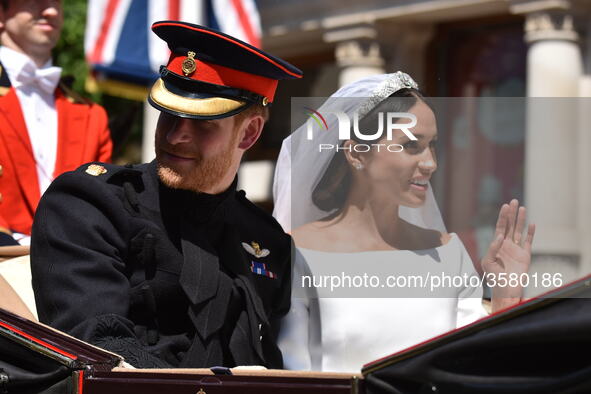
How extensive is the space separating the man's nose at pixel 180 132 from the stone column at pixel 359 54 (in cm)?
704

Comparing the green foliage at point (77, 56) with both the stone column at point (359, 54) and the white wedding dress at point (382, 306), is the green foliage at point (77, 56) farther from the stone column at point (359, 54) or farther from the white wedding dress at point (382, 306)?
the white wedding dress at point (382, 306)

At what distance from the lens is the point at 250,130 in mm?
2916

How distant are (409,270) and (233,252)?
582 mm

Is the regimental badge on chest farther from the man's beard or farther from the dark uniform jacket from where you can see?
the man's beard

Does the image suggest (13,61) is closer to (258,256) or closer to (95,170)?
(95,170)

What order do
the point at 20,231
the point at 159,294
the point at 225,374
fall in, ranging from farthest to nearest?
the point at 20,231 → the point at 159,294 → the point at 225,374

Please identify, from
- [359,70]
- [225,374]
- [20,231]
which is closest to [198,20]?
[359,70]

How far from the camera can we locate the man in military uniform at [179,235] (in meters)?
2.63

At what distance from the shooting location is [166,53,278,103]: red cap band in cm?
282

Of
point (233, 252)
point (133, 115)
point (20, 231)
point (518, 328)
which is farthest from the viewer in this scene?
point (133, 115)

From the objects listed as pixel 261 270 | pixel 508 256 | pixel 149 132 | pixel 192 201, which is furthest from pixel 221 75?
pixel 149 132

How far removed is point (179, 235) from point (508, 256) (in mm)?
843

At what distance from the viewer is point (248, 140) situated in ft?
9.60

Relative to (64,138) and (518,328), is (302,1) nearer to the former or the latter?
(64,138)
